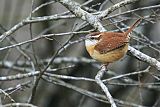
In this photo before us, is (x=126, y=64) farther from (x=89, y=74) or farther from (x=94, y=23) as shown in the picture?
(x=94, y=23)

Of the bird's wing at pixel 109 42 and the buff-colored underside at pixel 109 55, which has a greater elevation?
the bird's wing at pixel 109 42

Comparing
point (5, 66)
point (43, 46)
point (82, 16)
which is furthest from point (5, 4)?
point (82, 16)

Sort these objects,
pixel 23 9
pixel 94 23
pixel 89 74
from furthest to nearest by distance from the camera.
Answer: pixel 23 9 → pixel 89 74 → pixel 94 23

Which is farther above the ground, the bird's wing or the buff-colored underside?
the bird's wing

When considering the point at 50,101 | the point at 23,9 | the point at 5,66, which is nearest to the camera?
the point at 5,66

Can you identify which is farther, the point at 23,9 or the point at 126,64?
the point at 23,9
